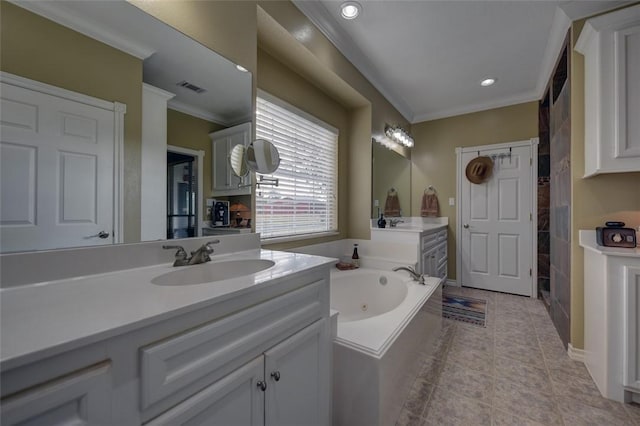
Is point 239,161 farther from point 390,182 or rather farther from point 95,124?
point 390,182

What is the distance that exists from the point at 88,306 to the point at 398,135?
356cm

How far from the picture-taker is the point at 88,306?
25.0 inches

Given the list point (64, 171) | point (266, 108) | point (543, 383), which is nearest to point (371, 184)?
point (266, 108)

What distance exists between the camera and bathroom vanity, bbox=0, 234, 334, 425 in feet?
1.53

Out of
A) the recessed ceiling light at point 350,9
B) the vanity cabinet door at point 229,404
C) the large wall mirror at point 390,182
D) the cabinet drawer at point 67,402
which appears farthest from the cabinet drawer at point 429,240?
the cabinet drawer at point 67,402

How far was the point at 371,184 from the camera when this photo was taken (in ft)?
9.81

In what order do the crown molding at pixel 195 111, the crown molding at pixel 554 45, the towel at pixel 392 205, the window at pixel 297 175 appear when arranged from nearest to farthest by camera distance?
the crown molding at pixel 195 111 < the crown molding at pixel 554 45 < the window at pixel 297 175 < the towel at pixel 392 205

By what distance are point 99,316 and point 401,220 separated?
352 centimetres

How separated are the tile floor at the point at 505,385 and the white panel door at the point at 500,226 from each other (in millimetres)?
1087

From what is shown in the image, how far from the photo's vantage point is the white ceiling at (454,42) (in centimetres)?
194

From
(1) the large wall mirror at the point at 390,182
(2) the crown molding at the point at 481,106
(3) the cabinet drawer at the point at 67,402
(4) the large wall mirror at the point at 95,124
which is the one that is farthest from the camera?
(2) the crown molding at the point at 481,106

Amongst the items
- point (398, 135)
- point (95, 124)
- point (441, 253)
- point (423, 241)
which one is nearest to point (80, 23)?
point (95, 124)

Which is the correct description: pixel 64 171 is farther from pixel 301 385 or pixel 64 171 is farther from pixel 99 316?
pixel 301 385

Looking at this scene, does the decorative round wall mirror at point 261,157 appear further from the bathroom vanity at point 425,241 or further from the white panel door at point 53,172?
the bathroom vanity at point 425,241
